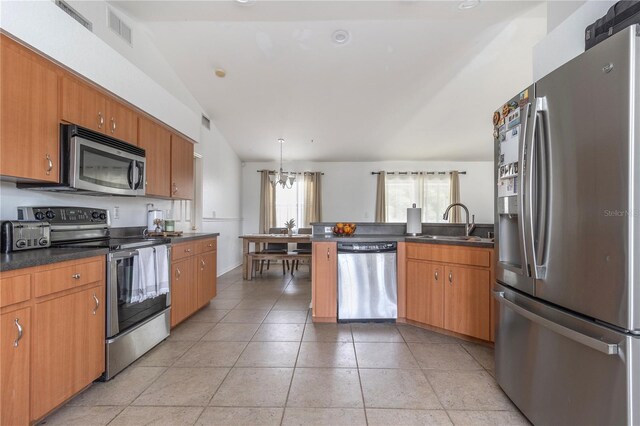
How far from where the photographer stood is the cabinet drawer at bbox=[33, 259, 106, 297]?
1430 millimetres

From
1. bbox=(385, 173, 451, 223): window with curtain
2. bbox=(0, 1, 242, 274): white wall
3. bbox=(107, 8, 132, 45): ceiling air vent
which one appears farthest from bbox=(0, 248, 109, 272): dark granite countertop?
bbox=(385, 173, 451, 223): window with curtain

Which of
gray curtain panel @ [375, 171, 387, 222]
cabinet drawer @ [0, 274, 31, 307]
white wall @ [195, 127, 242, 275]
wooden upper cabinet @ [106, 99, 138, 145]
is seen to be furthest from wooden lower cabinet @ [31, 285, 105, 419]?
gray curtain panel @ [375, 171, 387, 222]

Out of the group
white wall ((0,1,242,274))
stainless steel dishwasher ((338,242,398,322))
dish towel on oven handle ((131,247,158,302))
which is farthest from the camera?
stainless steel dishwasher ((338,242,398,322))

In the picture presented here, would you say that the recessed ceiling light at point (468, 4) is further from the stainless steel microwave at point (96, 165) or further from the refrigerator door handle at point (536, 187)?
the stainless steel microwave at point (96, 165)

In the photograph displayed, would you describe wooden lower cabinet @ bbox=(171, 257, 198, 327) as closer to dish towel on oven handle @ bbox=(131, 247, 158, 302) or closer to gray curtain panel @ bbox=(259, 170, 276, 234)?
dish towel on oven handle @ bbox=(131, 247, 158, 302)

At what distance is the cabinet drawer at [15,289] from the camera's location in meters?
1.24

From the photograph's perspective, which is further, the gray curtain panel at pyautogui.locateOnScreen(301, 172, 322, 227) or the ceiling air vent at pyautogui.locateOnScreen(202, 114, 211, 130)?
the gray curtain panel at pyautogui.locateOnScreen(301, 172, 322, 227)

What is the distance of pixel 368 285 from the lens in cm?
300

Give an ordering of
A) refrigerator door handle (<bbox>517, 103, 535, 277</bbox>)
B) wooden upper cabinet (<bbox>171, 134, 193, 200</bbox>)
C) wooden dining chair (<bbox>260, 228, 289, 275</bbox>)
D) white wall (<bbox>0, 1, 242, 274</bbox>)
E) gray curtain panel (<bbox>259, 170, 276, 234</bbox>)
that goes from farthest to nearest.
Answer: gray curtain panel (<bbox>259, 170, 276, 234</bbox>) → wooden dining chair (<bbox>260, 228, 289, 275</bbox>) → wooden upper cabinet (<bbox>171, 134, 193, 200</bbox>) → white wall (<bbox>0, 1, 242, 274</bbox>) → refrigerator door handle (<bbox>517, 103, 535, 277</bbox>)

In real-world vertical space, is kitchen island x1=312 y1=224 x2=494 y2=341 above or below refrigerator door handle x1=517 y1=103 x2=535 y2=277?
below

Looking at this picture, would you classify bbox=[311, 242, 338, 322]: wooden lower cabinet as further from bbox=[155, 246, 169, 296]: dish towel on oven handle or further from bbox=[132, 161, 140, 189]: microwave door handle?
bbox=[132, 161, 140, 189]: microwave door handle

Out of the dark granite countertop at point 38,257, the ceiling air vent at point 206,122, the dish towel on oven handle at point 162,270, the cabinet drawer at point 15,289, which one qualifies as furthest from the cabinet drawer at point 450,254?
the ceiling air vent at point 206,122

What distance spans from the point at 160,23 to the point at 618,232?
405 centimetres

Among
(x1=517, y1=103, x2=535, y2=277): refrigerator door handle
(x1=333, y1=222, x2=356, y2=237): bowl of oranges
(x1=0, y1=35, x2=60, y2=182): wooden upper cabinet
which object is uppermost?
(x1=0, y1=35, x2=60, y2=182): wooden upper cabinet
